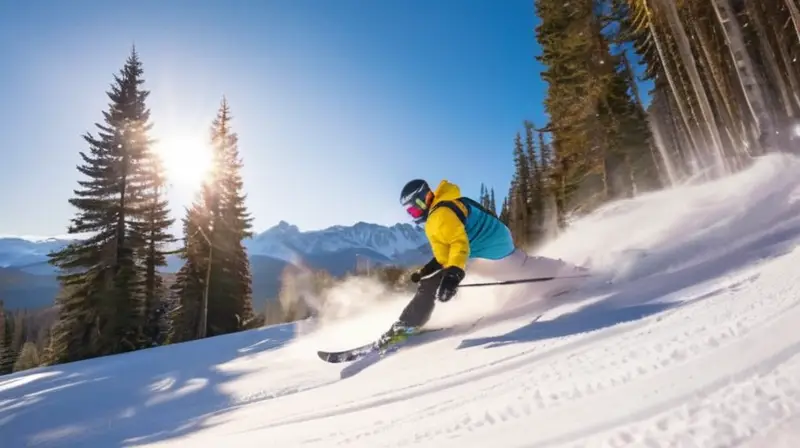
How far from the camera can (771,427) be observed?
141 centimetres

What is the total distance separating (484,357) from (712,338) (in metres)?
1.51

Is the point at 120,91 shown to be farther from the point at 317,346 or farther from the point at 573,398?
the point at 573,398

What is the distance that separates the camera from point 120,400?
523 centimetres

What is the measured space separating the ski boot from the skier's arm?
838mm

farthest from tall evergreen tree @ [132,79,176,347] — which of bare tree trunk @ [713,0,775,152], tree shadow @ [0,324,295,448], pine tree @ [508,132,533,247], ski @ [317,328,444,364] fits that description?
pine tree @ [508,132,533,247]

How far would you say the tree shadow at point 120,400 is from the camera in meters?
4.04

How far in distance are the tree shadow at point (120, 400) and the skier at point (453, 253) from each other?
1.97 metres

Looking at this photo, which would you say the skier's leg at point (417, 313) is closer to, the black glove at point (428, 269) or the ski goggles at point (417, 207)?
the black glove at point (428, 269)

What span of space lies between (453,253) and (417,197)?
89 cm

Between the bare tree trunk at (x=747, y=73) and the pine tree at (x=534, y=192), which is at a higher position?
the pine tree at (x=534, y=192)

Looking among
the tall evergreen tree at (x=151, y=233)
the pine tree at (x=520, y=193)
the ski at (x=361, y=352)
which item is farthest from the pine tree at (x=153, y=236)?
the pine tree at (x=520, y=193)

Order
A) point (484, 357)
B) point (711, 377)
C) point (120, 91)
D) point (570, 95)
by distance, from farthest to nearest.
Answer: point (120, 91) → point (570, 95) → point (484, 357) → point (711, 377)

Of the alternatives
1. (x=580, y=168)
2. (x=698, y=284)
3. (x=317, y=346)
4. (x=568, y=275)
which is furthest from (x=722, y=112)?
(x=317, y=346)

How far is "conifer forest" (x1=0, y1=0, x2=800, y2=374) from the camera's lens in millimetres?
17516
